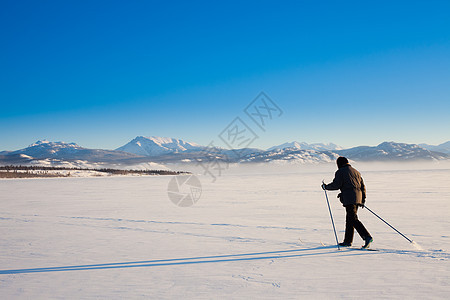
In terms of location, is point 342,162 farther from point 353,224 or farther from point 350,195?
point 353,224

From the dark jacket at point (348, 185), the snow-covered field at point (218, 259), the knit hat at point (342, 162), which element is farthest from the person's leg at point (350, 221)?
the knit hat at point (342, 162)

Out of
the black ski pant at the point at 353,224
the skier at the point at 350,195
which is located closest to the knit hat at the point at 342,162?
the skier at the point at 350,195

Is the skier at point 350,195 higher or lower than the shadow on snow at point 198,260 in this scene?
higher

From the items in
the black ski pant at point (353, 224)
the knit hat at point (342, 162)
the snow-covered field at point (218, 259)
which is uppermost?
the knit hat at point (342, 162)

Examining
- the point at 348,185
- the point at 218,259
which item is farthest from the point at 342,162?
the point at 218,259

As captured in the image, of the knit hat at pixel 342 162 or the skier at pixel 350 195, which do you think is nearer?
the skier at pixel 350 195

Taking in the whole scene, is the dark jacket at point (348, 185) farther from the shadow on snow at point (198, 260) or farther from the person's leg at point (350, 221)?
the shadow on snow at point (198, 260)

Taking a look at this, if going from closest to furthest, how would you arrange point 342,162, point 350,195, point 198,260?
point 198,260, point 350,195, point 342,162

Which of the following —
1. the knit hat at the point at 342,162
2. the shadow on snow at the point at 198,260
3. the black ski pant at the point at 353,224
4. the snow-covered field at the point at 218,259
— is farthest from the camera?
the knit hat at the point at 342,162

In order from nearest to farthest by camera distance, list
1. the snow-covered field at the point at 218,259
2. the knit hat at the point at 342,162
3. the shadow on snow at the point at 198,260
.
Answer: the snow-covered field at the point at 218,259, the shadow on snow at the point at 198,260, the knit hat at the point at 342,162

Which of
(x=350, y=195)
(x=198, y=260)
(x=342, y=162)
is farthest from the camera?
(x=342, y=162)

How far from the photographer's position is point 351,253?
5.17 metres

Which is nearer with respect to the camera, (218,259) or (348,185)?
(218,259)

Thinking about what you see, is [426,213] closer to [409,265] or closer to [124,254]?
[409,265]
